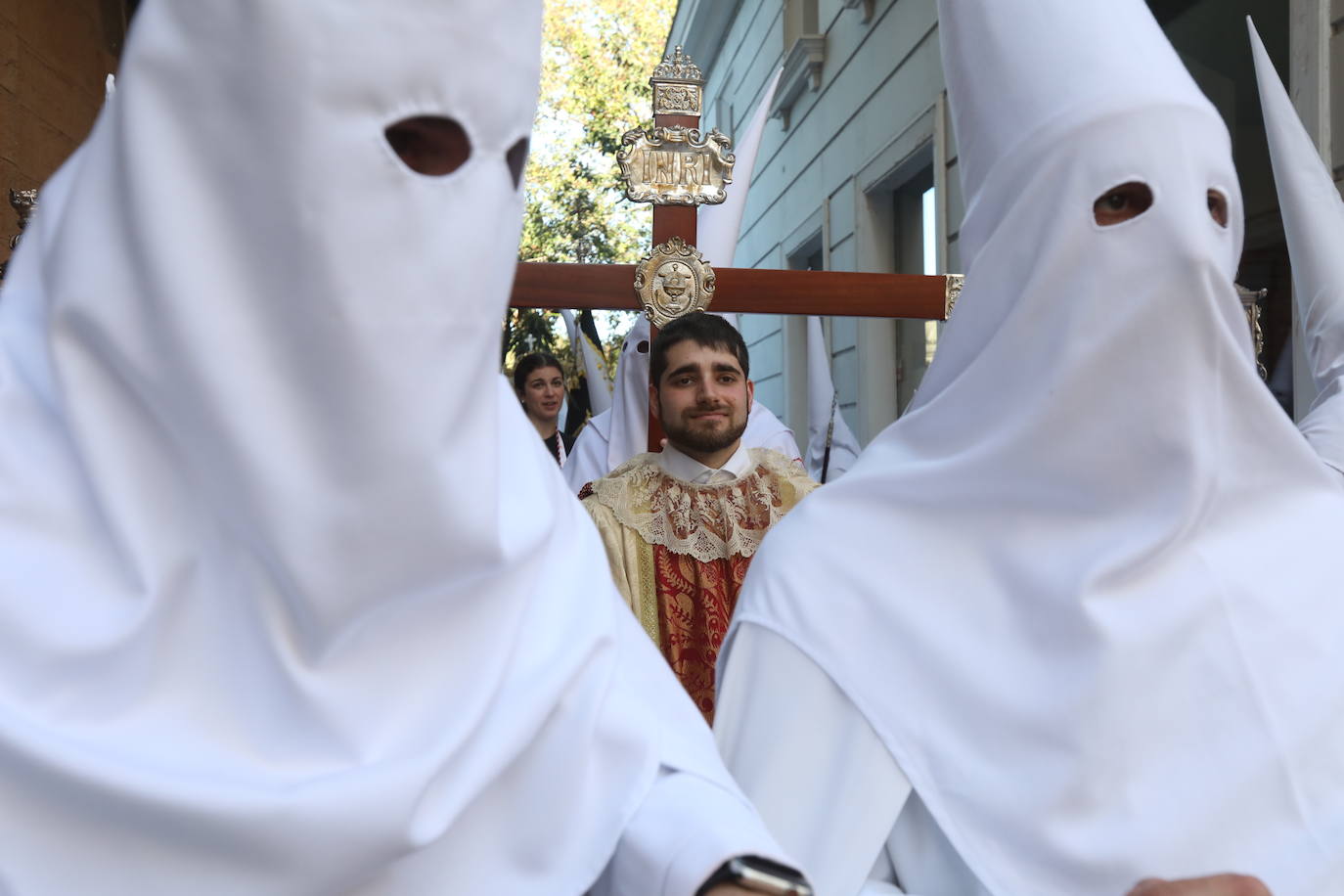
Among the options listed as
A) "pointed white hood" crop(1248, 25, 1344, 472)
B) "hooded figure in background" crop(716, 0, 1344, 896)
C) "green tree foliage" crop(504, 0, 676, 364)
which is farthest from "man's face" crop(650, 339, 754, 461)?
"green tree foliage" crop(504, 0, 676, 364)

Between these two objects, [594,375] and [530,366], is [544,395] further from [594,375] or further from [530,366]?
[594,375]

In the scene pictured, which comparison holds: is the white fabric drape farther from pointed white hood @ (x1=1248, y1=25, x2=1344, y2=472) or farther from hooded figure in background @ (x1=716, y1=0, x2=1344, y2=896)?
hooded figure in background @ (x1=716, y1=0, x2=1344, y2=896)

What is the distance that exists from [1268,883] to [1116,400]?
0.75 metres

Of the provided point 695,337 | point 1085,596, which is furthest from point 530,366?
point 1085,596

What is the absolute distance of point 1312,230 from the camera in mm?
3889

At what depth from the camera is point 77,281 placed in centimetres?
142

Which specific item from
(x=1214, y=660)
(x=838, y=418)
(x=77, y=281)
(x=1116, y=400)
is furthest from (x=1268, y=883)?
(x=838, y=418)

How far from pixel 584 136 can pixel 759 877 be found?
17058 millimetres

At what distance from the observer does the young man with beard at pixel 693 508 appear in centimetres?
381

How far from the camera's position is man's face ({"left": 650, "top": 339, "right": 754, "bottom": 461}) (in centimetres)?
Result: 384

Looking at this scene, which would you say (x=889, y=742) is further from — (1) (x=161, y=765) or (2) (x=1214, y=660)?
(1) (x=161, y=765)

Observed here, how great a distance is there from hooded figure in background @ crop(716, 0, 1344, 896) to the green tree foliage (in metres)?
14.1

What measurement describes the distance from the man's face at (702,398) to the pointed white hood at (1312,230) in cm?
159

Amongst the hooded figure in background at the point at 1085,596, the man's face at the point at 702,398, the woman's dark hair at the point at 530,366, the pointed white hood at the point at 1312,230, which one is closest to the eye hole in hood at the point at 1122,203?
the hooded figure in background at the point at 1085,596
